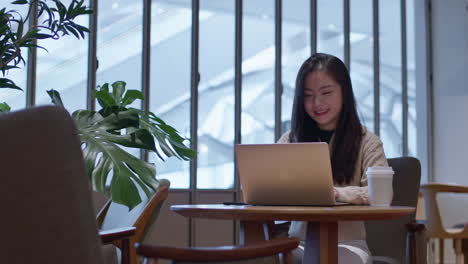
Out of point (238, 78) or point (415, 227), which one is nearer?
point (415, 227)

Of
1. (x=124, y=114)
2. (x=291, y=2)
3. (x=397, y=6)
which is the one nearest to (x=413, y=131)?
(x=397, y=6)

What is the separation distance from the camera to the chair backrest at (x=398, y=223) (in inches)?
120

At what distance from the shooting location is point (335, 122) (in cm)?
284

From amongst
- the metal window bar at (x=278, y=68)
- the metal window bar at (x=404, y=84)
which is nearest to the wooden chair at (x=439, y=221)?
the metal window bar at (x=278, y=68)

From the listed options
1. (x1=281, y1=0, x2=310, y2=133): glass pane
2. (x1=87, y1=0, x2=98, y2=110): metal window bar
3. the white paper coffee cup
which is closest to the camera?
the white paper coffee cup

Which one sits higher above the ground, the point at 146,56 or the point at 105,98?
the point at 146,56

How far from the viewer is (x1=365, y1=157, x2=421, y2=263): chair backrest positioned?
3.05 m

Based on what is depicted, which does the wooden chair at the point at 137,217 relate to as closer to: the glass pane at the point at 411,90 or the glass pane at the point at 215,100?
the glass pane at the point at 215,100

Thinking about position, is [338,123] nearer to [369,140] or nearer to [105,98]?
[369,140]

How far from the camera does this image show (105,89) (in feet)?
10.6

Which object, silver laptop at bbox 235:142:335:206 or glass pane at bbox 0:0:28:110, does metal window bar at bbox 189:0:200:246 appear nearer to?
glass pane at bbox 0:0:28:110

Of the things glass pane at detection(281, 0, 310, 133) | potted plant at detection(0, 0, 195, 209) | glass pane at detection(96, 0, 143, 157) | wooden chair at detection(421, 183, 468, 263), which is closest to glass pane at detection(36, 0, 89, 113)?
glass pane at detection(96, 0, 143, 157)

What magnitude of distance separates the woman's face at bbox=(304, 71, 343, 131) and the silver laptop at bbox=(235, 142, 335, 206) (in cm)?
67

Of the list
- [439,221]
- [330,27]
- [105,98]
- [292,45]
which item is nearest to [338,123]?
[105,98]
